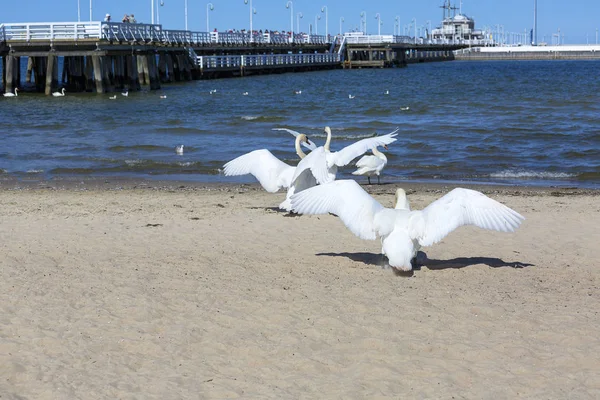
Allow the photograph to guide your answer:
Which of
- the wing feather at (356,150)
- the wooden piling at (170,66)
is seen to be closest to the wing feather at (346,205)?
the wing feather at (356,150)

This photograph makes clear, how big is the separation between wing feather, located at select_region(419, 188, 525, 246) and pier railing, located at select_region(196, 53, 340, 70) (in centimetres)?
5143

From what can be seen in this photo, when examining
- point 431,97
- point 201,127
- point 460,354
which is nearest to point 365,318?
point 460,354

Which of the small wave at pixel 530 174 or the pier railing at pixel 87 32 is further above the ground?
the pier railing at pixel 87 32

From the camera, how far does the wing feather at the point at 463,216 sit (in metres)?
7.57

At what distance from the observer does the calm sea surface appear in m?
17.2

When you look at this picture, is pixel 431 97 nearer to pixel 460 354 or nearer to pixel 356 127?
pixel 356 127

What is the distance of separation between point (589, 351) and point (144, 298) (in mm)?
3303

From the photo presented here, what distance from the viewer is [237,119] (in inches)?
1139

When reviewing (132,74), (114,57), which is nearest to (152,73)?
(132,74)

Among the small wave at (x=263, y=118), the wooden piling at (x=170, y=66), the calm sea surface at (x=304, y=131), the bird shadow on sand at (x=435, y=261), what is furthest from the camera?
the wooden piling at (x=170, y=66)

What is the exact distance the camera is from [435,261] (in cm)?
861

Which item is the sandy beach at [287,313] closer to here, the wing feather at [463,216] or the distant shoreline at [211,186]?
the wing feather at [463,216]

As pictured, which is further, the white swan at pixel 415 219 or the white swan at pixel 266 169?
the white swan at pixel 266 169

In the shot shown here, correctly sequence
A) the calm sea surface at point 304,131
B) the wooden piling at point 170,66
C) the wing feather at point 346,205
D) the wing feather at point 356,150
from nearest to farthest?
the wing feather at point 346,205
the wing feather at point 356,150
the calm sea surface at point 304,131
the wooden piling at point 170,66
